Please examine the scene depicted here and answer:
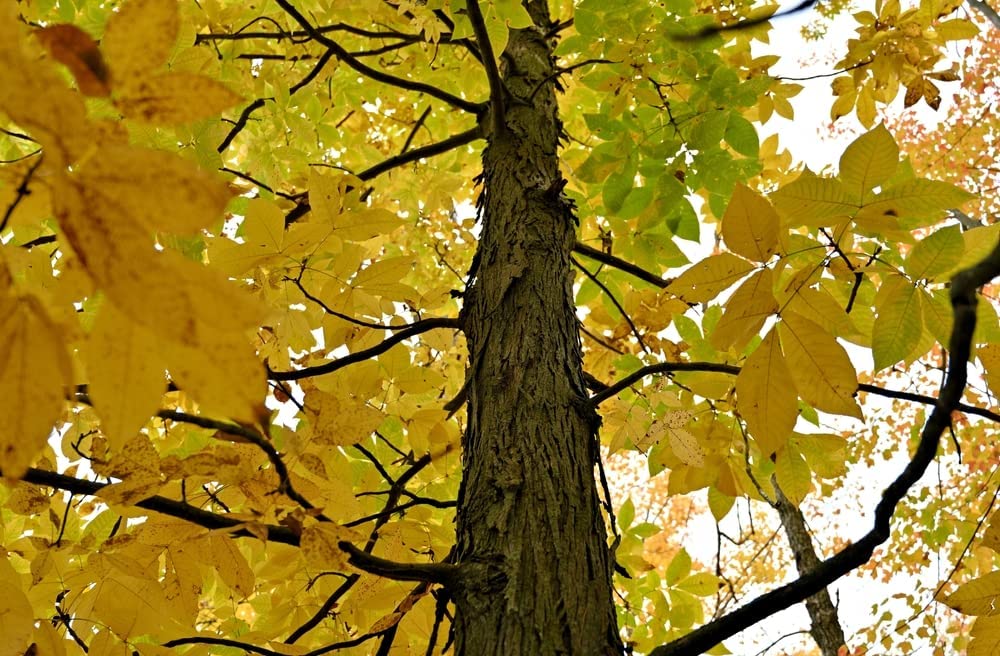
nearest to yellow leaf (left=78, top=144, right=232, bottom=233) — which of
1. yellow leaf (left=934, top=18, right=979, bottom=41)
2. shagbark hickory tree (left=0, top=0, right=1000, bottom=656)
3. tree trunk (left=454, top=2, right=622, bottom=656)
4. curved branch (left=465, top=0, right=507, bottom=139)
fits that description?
shagbark hickory tree (left=0, top=0, right=1000, bottom=656)

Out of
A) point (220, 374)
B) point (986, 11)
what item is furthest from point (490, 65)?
point (986, 11)

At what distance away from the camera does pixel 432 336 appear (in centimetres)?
180

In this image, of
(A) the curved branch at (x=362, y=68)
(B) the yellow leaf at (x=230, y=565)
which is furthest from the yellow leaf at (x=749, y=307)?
(A) the curved branch at (x=362, y=68)

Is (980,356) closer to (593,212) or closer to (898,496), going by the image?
(898,496)

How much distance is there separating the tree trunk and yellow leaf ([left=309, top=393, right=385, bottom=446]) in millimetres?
314

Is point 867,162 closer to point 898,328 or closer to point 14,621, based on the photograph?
point 898,328

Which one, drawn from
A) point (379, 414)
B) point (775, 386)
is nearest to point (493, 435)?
point (379, 414)

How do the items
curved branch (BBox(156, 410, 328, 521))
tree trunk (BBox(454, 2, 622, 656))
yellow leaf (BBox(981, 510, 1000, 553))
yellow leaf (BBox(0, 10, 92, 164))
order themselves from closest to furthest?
yellow leaf (BBox(0, 10, 92, 164)), curved branch (BBox(156, 410, 328, 521)), tree trunk (BBox(454, 2, 622, 656)), yellow leaf (BBox(981, 510, 1000, 553))

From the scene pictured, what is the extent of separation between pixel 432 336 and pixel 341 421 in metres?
0.87

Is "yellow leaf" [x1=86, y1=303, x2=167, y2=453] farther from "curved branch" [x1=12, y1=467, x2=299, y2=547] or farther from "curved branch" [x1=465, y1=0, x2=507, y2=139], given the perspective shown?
"curved branch" [x1=465, y1=0, x2=507, y2=139]

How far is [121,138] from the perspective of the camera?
17.2 inches

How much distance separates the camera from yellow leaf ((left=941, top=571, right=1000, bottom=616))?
1094 mm

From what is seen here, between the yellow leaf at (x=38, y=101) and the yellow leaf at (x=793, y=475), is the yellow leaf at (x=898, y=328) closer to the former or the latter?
the yellow leaf at (x=793, y=475)

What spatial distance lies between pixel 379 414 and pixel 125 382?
486mm
